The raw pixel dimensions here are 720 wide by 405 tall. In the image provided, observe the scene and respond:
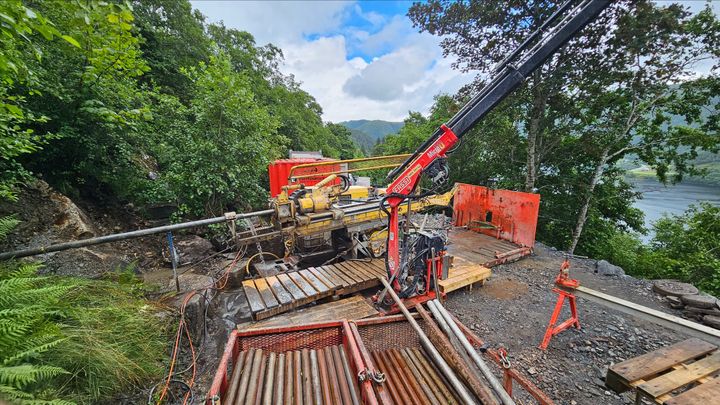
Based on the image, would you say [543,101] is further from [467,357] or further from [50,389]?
[50,389]

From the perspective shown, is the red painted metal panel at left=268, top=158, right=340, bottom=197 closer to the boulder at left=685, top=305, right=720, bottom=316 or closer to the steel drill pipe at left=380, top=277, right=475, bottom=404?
the steel drill pipe at left=380, top=277, right=475, bottom=404

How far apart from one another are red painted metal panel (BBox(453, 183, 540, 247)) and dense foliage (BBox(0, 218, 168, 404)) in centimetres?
809

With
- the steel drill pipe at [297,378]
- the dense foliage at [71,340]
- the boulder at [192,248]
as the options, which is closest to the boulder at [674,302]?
the steel drill pipe at [297,378]

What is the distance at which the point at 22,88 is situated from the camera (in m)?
3.49

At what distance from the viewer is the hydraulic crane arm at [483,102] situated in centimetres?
291

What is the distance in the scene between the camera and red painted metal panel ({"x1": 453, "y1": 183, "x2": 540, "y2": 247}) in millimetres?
6844

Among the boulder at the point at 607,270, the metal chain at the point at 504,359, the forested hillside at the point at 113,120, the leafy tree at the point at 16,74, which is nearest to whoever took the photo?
the leafy tree at the point at 16,74

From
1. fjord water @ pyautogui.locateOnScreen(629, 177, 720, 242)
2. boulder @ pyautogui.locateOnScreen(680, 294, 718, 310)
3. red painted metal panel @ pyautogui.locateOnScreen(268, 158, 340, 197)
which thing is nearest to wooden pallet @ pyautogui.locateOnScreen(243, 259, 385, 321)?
red painted metal panel @ pyautogui.locateOnScreen(268, 158, 340, 197)

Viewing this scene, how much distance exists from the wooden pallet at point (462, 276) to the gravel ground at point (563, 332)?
0.99 feet

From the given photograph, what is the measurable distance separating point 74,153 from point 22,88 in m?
1.33

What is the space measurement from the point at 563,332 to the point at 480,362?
10.2ft

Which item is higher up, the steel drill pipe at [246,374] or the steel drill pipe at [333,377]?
the steel drill pipe at [246,374]

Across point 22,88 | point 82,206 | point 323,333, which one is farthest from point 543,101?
point 82,206

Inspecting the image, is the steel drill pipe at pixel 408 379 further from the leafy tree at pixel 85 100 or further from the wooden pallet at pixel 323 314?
the leafy tree at pixel 85 100
